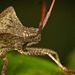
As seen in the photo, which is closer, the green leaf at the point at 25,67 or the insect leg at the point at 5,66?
the green leaf at the point at 25,67

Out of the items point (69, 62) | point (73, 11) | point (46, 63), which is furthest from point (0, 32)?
point (73, 11)

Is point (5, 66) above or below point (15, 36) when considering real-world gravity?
below

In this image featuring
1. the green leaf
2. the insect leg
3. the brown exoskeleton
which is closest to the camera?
the green leaf

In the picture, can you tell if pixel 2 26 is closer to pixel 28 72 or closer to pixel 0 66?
pixel 0 66

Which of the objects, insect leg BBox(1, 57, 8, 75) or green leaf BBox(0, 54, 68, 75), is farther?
insect leg BBox(1, 57, 8, 75)

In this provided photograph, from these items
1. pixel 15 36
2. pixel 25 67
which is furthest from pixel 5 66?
pixel 15 36

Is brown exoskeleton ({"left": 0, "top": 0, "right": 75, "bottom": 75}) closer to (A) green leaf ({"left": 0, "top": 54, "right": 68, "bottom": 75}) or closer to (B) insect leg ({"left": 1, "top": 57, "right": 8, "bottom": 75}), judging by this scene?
(B) insect leg ({"left": 1, "top": 57, "right": 8, "bottom": 75})

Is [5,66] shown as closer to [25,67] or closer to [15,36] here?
[25,67]

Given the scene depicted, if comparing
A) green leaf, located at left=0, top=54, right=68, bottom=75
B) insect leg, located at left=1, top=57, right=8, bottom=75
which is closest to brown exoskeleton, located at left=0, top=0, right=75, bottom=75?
insect leg, located at left=1, top=57, right=8, bottom=75

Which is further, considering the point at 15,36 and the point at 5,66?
the point at 15,36

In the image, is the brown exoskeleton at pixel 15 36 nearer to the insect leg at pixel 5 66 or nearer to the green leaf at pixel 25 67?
the insect leg at pixel 5 66

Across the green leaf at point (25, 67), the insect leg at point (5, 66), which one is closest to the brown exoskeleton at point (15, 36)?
the insect leg at point (5, 66)
